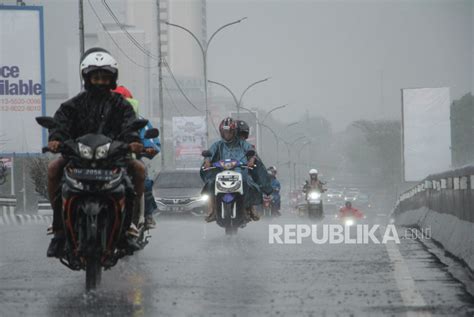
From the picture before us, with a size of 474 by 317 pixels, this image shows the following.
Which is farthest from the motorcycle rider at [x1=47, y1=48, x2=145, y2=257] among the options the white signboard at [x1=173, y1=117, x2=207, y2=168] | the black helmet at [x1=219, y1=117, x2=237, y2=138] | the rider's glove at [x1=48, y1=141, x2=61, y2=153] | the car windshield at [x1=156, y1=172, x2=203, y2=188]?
the white signboard at [x1=173, y1=117, x2=207, y2=168]

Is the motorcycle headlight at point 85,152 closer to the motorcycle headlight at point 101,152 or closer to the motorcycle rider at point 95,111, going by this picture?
the motorcycle headlight at point 101,152

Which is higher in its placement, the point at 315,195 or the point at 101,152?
the point at 101,152

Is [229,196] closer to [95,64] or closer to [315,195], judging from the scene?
[95,64]

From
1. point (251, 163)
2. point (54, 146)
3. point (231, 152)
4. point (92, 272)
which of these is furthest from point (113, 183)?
point (231, 152)

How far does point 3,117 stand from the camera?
137 ft

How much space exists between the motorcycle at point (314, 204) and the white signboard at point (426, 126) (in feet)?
87.2

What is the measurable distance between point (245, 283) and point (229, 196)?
20.7 feet

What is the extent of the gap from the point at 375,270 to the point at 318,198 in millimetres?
19628

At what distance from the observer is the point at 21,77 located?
4197cm

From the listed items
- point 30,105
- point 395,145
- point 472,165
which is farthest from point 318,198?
point 395,145

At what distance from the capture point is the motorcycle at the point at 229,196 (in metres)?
16.0

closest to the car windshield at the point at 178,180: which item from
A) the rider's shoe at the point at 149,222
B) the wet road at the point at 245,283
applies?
the wet road at the point at 245,283

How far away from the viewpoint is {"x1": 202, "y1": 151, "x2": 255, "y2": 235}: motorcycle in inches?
631

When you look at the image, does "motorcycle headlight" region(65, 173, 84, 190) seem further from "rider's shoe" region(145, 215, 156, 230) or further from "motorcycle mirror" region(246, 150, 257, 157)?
"motorcycle mirror" region(246, 150, 257, 157)
